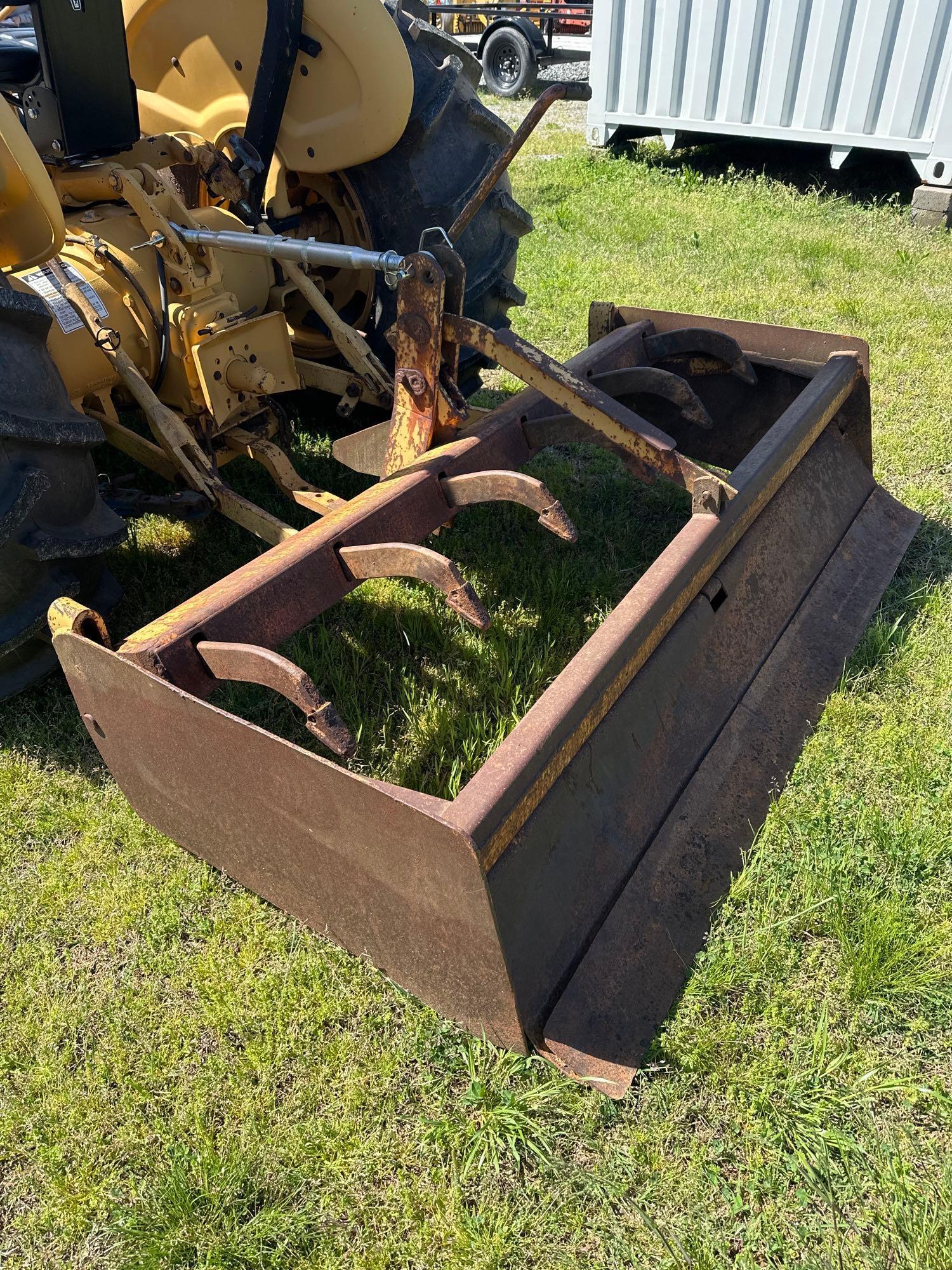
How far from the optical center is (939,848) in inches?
85.9

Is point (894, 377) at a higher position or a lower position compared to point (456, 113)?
lower

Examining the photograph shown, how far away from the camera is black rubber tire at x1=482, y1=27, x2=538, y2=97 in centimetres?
1059

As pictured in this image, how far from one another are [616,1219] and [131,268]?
2.34 m

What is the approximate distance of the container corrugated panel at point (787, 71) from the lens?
6.04 m

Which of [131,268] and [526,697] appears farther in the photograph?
[526,697]

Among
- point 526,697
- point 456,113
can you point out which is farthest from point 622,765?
point 456,113


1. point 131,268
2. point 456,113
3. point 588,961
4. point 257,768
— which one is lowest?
point 588,961

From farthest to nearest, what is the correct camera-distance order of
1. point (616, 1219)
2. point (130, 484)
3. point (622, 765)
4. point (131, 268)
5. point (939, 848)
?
point (130, 484) < point (131, 268) < point (939, 848) < point (622, 765) < point (616, 1219)

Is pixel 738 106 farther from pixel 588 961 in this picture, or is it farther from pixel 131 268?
pixel 588 961

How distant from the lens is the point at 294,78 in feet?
8.91

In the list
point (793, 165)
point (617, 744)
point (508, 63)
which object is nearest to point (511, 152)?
point (617, 744)

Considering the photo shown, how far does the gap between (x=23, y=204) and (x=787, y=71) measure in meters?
6.03

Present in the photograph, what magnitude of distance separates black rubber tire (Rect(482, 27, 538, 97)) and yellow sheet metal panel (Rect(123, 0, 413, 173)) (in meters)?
8.89

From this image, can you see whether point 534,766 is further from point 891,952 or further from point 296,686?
point 891,952
